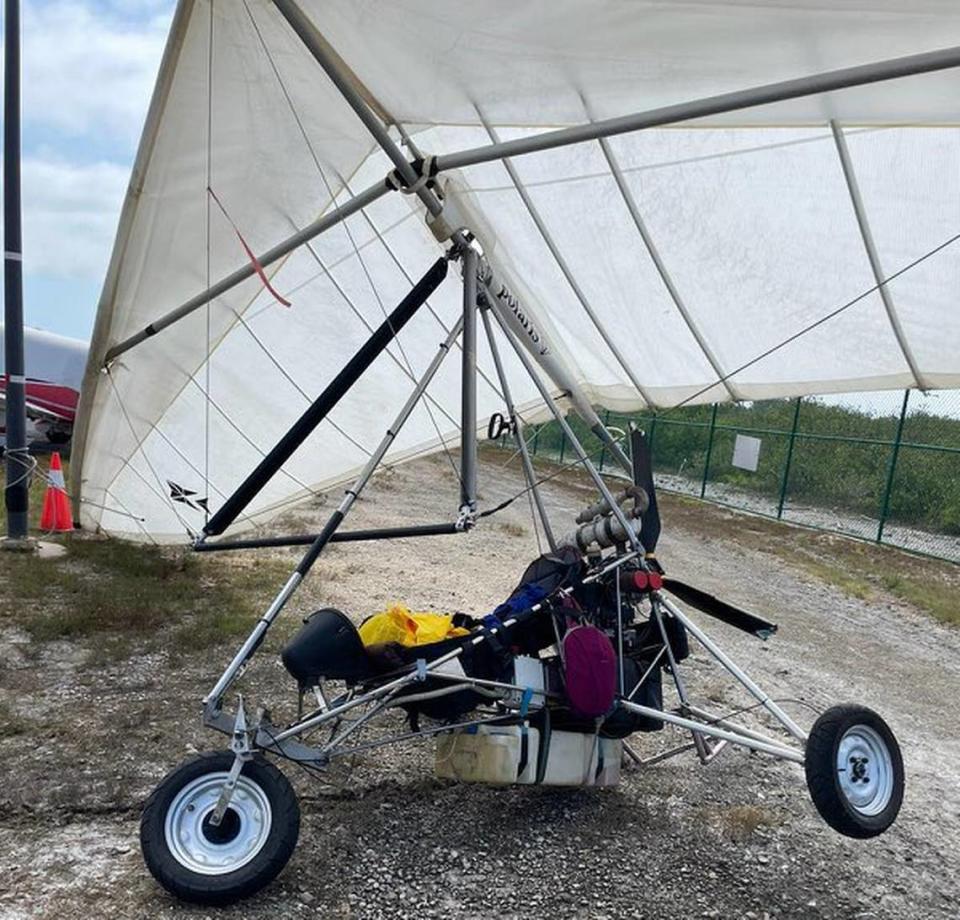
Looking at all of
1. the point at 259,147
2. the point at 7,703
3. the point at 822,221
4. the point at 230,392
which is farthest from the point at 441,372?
the point at 7,703

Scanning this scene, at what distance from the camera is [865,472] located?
15070 mm

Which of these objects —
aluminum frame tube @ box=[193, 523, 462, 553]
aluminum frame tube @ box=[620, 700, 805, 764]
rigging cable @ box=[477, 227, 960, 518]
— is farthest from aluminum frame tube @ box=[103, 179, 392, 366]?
aluminum frame tube @ box=[620, 700, 805, 764]

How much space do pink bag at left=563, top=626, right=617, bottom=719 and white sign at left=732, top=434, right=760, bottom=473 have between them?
12.7m

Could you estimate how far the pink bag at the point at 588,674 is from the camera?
302cm

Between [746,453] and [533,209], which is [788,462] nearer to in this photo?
[746,453]

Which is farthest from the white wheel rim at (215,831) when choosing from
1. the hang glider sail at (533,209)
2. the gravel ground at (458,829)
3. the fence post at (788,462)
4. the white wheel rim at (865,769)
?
the fence post at (788,462)

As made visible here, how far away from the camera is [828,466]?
15273 mm

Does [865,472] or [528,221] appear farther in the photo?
[865,472]

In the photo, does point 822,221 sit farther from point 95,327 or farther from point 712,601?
point 95,327

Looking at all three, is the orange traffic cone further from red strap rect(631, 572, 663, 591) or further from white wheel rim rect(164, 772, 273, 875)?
red strap rect(631, 572, 663, 591)

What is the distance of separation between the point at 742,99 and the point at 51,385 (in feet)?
52.4

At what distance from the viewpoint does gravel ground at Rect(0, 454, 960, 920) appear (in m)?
2.73

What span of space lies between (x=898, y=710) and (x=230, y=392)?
4757mm

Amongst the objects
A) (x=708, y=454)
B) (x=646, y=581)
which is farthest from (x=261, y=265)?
(x=708, y=454)
